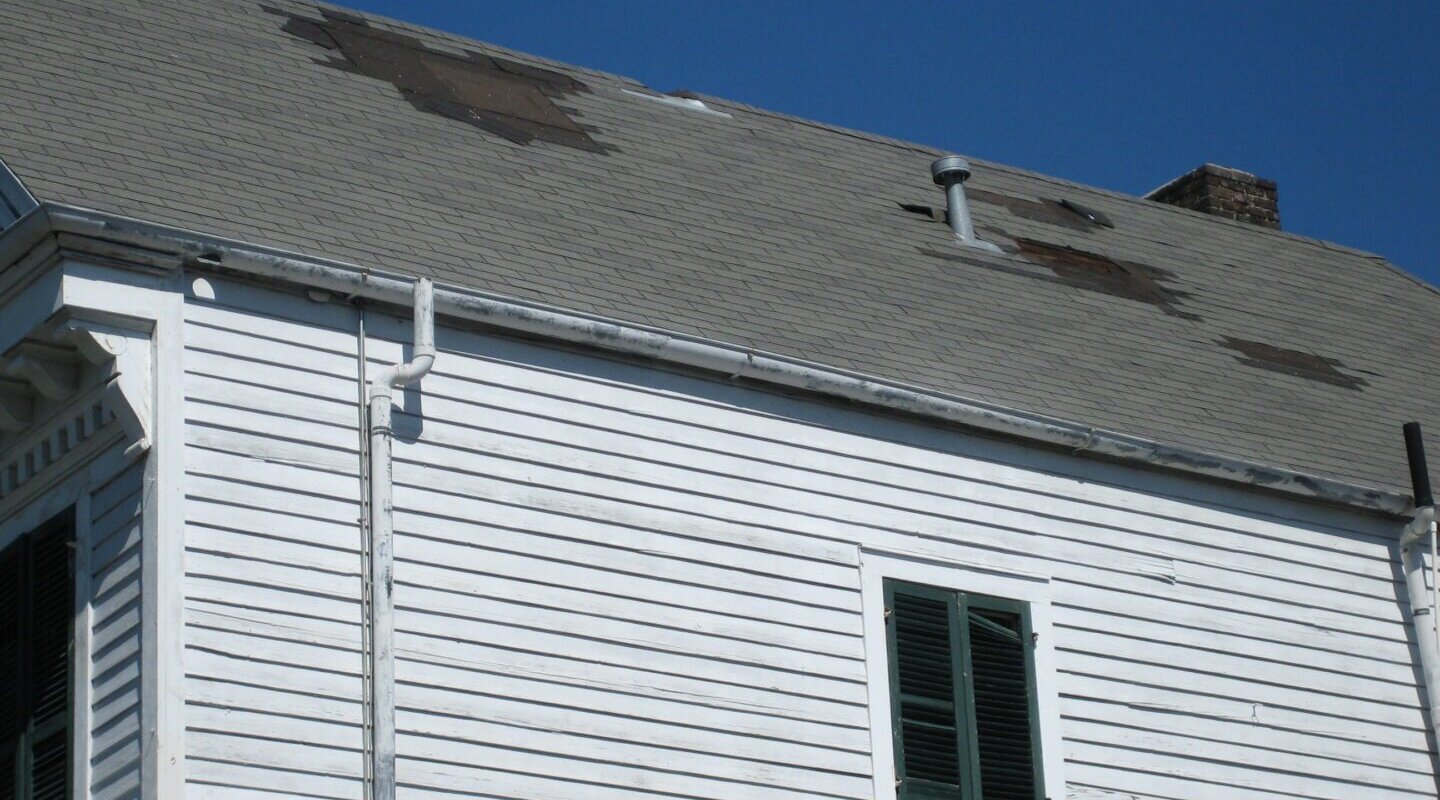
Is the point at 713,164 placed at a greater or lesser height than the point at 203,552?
greater

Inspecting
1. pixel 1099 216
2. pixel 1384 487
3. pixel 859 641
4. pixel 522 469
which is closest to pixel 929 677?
pixel 859 641

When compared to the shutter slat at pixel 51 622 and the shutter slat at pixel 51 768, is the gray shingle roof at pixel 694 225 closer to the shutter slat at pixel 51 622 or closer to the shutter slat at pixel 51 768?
the shutter slat at pixel 51 622

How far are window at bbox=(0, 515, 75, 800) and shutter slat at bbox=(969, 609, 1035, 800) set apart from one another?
525cm

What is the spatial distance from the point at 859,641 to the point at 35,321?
4992 millimetres

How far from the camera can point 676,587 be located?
13.8 meters

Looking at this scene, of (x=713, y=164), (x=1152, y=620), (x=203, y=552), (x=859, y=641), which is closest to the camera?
(x=203, y=552)

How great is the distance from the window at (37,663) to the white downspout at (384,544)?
154cm

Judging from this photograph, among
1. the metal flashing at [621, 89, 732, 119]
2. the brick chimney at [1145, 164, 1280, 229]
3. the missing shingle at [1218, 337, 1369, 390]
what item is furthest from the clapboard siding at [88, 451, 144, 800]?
the brick chimney at [1145, 164, 1280, 229]

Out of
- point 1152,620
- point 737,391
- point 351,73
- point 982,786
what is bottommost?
point 982,786

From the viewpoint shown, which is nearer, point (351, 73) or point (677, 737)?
point (677, 737)

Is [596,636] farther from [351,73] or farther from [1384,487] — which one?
[1384,487]

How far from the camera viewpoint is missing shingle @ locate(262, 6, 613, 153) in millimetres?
Answer: 16688

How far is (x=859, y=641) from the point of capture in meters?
14.2

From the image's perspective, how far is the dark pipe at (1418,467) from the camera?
16641mm
